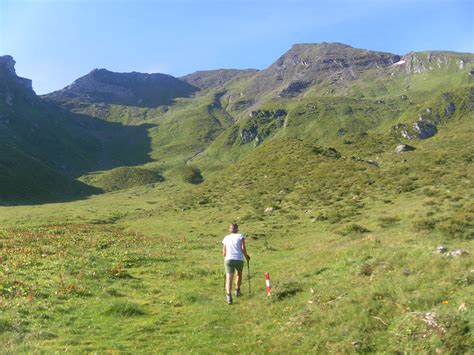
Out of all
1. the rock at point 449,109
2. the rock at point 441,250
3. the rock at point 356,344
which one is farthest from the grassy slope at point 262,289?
the rock at point 449,109

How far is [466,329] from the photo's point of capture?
10523 millimetres

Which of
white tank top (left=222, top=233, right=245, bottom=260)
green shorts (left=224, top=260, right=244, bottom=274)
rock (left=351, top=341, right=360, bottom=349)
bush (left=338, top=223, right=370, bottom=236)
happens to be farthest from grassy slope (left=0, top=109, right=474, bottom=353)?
white tank top (left=222, top=233, right=245, bottom=260)

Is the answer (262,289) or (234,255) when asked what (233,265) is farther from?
(262,289)

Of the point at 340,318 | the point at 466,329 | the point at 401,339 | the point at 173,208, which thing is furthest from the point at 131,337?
the point at 173,208

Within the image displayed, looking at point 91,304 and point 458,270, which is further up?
point 458,270

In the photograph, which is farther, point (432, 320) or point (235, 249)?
point (235, 249)

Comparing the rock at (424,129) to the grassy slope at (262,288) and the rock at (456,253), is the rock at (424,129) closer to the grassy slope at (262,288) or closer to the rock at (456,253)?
the grassy slope at (262,288)

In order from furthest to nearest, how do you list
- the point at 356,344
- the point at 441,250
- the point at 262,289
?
the point at 262,289, the point at 441,250, the point at 356,344

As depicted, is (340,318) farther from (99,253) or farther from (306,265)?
(99,253)

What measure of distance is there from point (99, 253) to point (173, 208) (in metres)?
45.0

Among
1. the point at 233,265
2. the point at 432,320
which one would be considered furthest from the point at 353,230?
the point at 432,320

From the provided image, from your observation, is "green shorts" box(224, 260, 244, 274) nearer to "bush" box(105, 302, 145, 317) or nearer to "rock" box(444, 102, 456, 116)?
"bush" box(105, 302, 145, 317)

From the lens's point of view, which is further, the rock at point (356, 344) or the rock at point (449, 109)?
the rock at point (449, 109)

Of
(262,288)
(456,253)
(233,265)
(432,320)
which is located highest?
(456,253)
